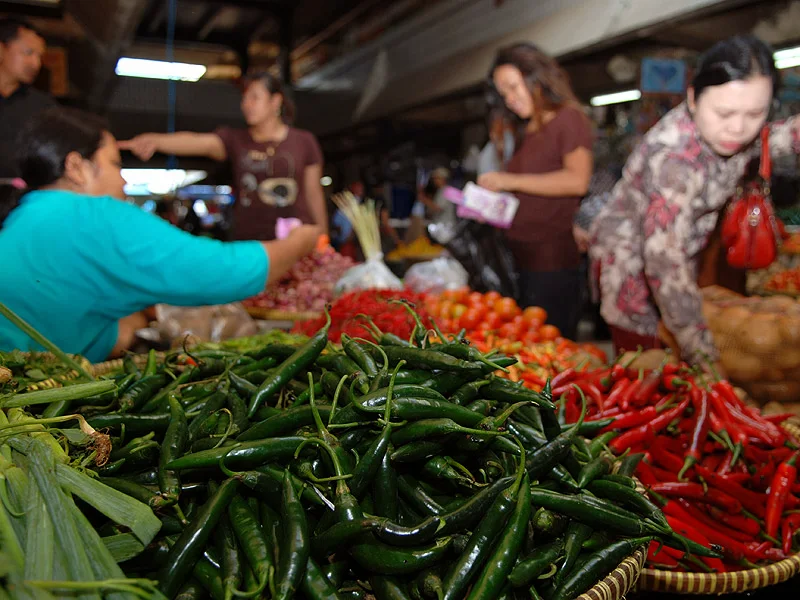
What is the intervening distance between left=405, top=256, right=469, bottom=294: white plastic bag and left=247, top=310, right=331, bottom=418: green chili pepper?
7.80 ft

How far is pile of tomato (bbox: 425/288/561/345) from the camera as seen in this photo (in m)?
2.97

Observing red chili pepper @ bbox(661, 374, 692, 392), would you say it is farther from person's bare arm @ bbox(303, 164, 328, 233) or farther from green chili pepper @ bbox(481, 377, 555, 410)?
person's bare arm @ bbox(303, 164, 328, 233)

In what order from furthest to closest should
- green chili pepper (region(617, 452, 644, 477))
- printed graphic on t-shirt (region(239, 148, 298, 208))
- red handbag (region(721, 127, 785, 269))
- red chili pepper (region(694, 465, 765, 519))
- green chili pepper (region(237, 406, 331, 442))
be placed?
printed graphic on t-shirt (region(239, 148, 298, 208)), red handbag (region(721, 127, 785, 269)), red chili pepper (region(694, 465, 765, 519)), green chili pepper (region(617, 452, 644, 477)), green chili pepper (region(237, 406, 331, 442))

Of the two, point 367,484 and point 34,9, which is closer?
point 367,484

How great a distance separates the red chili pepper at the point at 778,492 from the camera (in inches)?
73.9

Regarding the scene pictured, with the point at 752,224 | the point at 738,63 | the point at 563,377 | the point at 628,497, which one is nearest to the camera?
the point at 628,497

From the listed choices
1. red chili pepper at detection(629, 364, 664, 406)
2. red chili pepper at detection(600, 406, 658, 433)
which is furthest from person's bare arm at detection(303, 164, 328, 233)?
red chili pepper at detection(600, 406, 658, 433)

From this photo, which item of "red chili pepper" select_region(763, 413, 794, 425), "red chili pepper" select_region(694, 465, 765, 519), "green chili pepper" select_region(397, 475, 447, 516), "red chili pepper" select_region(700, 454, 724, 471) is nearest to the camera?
"green chili pepper" select_region(397, 475, 447, 516)

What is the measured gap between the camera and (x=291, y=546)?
1090 millimetres

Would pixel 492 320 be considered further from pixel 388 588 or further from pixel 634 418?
pixel 388 588


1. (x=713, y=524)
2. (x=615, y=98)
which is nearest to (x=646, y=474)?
(x=713, y=524)

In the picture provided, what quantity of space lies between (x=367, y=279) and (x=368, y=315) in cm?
149

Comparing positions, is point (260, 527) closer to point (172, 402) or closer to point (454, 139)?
point (172, 402)

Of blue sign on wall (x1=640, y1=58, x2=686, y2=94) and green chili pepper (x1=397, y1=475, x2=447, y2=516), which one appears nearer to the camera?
green chili pepper (x1=397, y1=475, x2=447, y2=516)
